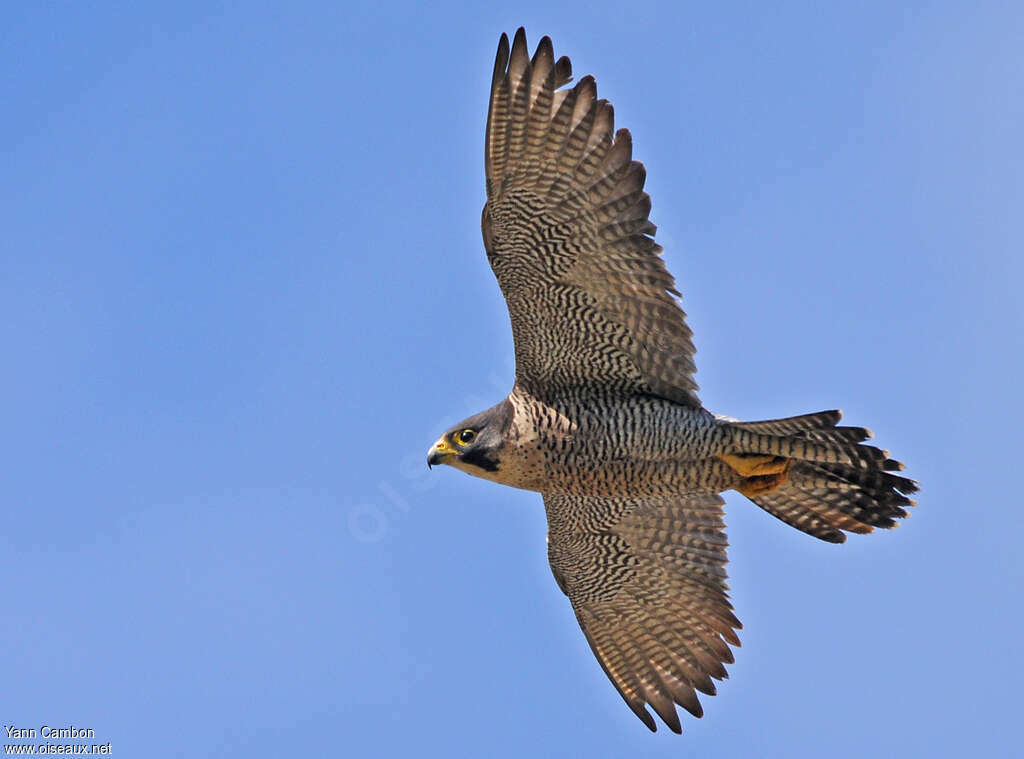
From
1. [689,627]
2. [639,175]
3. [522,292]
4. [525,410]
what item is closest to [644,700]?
[689,627]

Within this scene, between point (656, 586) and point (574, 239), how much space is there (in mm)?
4205

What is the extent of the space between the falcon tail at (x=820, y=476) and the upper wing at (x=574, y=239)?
83 centimetres

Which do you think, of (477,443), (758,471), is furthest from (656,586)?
(477,443)

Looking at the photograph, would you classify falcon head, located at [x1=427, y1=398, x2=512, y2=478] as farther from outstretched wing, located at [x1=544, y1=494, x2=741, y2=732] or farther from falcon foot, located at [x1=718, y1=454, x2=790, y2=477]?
falcon foot, located at [x1=718, y1=454, x2=790, y2=477]

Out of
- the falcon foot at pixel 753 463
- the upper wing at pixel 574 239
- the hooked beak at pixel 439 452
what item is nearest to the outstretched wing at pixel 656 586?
the falcon foot at pixel 753 463

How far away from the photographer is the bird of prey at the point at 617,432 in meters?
11.7

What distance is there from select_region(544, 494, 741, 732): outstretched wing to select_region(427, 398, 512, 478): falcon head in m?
1.49

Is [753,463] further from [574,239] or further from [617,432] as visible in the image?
[574,239]

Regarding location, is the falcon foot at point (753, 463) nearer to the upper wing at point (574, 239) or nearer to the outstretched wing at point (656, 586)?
the upper wing at point (574, 239)

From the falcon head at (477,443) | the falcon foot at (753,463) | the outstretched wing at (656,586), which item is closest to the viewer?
the falcon foot at (753,463)

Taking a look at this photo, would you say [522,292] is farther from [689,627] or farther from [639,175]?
[689,627]

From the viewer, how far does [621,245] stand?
1192 centimetres

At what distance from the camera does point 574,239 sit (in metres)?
12.0

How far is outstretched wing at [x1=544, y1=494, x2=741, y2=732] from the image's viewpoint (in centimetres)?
1400
